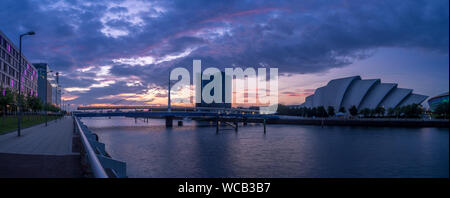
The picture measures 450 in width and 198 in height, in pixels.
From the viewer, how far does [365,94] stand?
96.8 metres

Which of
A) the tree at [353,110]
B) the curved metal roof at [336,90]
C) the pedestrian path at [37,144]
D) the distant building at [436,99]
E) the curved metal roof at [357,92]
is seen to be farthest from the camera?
the curved metal roof at [336,90]

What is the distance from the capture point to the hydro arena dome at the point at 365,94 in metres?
91.7

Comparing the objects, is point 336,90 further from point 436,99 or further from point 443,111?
point 443,111

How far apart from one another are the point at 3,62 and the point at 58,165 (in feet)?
174

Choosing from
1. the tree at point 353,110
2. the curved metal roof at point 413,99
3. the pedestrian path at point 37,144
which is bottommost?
the pedestrian path at point 37,144

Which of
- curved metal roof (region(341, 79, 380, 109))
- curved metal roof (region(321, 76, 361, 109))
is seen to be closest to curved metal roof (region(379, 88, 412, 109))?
curved metal roof (region(341, 79, 380, 109))

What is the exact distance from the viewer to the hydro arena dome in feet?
301

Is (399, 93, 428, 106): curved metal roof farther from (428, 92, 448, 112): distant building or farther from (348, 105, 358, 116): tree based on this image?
(348, 105, 358, 116): tree

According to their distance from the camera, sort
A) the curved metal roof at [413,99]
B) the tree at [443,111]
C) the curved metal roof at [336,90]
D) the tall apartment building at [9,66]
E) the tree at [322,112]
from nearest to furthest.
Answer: the tall apartment building at [9,66] → the tree at [443,111] → the curved metal roof at [413,99] → the tree at [322,112] → the curved metal roof at [336,90]

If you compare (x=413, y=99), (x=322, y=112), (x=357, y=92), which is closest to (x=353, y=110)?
(x=322, y=112)

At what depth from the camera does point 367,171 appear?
17.4m

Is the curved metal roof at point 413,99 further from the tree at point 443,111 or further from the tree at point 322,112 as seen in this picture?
the tree at point 443,111

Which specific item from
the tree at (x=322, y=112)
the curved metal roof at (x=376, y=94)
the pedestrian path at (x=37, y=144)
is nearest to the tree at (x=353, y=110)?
the tree at (x=322, y=112)

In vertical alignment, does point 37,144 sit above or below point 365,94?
below
